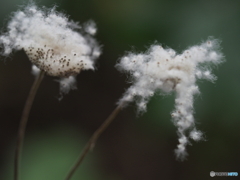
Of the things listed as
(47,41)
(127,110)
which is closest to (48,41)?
(47,41)

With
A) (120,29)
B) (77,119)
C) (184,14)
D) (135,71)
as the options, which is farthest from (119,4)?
(135,71)

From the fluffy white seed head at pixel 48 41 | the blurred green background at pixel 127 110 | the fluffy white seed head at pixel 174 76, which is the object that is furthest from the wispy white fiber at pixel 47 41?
the blurred green background at pixel 127 110

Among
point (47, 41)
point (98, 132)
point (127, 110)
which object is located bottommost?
point (98, 132)

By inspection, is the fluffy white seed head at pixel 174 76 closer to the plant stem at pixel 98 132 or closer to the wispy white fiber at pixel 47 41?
the plant stem at pixel 98 132

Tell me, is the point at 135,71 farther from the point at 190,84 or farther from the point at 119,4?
the point at 119,4

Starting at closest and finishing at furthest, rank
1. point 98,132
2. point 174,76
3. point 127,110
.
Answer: point 174,76 → point 98,132 → point 127,110

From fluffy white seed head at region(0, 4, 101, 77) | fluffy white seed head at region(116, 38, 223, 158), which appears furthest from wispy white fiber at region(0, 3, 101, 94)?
fluffy white seed head at region(116, 38, 223, 158)

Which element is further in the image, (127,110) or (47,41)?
(127,110)

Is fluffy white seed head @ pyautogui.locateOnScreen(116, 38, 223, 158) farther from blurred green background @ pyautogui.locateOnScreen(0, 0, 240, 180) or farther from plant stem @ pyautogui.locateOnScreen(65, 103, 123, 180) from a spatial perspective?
blurred green background @ pyautogui.locateOnScreen(0, 0, 240, 180)

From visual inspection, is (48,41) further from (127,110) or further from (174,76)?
(127,110)
